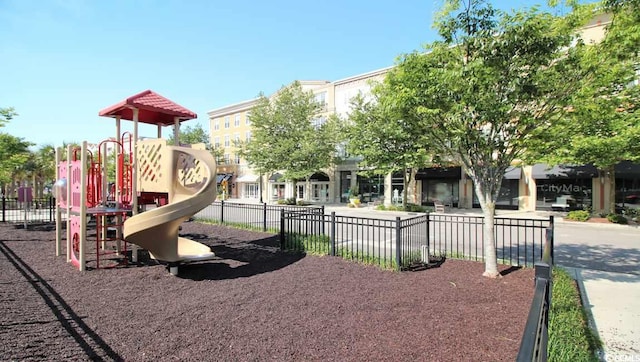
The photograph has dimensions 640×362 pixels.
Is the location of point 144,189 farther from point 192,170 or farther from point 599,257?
point 599,257

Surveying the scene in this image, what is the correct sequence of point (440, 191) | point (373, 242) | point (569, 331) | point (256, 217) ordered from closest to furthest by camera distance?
point (569, 331), point (373, 242), point (256, 217), point (440, 191)

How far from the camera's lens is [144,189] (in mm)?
8000

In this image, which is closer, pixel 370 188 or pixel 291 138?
pixel 291 138

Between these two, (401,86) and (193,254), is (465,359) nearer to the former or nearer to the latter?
(401,86)

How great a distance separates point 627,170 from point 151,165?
26741mm

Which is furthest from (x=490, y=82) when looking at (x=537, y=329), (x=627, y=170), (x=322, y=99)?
(x=322, y=99)

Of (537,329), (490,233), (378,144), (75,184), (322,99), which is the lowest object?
(490,233)

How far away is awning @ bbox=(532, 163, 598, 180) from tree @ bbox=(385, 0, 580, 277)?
62.0 ft

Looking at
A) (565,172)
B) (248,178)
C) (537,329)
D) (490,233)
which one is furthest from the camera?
(248,178)

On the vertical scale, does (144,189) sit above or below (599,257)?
above

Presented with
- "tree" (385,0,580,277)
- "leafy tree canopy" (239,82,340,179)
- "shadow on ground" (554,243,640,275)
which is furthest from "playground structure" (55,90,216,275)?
"leafy tree canopy" (239,82,340,179)

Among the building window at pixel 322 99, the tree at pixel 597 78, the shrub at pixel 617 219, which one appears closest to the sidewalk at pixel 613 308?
the tree at pixel 597 78

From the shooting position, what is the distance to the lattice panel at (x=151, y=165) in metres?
7.41

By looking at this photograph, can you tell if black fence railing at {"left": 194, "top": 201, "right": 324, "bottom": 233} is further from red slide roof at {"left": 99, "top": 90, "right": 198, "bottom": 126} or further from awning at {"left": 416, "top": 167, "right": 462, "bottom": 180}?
awning at {"left": 416, "top": 167, "right": 462, "bottom": 180}
